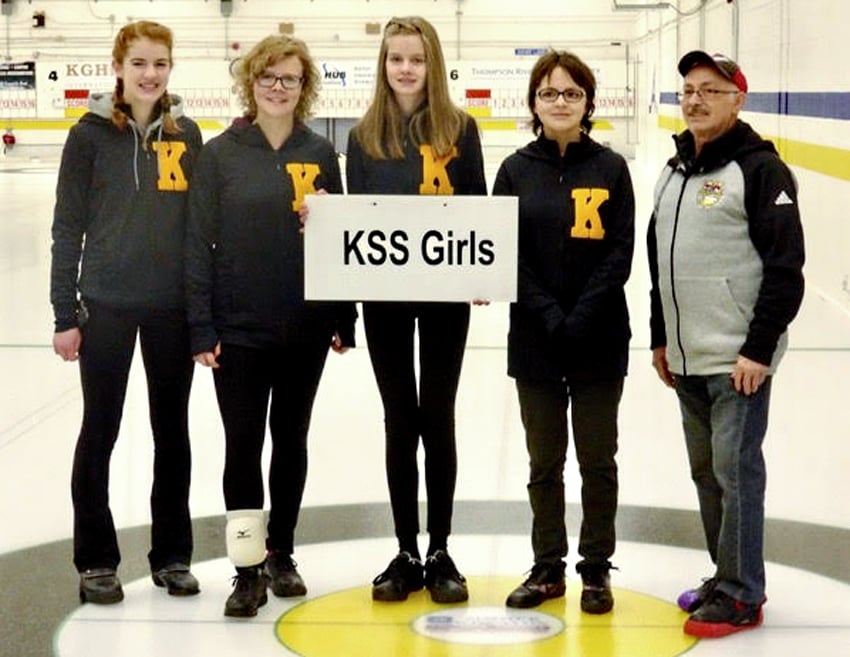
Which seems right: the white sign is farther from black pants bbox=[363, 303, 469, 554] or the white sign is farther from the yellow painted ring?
the yellow painted ring

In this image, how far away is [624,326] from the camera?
12.6 feet

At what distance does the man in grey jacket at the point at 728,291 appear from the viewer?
11.5 ft

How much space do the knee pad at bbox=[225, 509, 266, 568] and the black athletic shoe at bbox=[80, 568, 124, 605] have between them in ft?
1.23

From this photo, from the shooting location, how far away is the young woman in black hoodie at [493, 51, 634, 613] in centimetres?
376

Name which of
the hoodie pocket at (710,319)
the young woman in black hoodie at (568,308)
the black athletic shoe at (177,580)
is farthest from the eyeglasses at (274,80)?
the black athletic shoe at (177,580)

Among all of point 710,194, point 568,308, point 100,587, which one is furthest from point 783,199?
point 100,587

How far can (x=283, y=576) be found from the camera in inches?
161

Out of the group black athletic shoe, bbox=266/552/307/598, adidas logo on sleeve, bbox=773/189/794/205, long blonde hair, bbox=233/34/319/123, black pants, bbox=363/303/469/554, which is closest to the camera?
adidas logo on sleeve, bbox=773/189/794/205

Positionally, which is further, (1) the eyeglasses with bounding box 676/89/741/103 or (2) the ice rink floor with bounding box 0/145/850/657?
(2) the ice rink floor with bounding box 0/145/850/657

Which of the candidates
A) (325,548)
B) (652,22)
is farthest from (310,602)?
(652,22)

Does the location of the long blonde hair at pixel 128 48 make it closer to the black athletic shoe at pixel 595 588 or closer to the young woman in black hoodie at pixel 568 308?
the young woman in black hoodie at pixel 568 308

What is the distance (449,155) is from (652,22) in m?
21.3

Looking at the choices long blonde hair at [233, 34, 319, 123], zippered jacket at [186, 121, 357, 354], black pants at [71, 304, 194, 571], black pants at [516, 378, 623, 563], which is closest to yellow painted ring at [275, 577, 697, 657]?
black pants at [516, 378, 623, 563]

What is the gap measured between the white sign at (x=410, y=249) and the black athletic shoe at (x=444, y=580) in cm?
74
